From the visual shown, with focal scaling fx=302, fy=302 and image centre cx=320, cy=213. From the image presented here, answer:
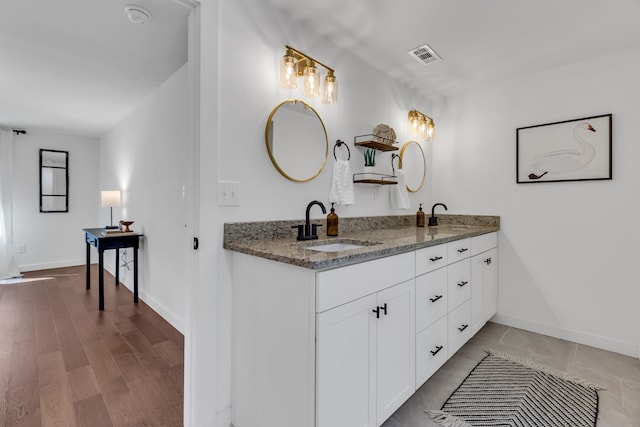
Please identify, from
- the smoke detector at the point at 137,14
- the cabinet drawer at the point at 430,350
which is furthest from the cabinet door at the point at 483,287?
the smoke detector at the point at 137,14

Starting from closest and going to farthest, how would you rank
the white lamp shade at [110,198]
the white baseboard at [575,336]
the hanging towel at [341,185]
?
the hanging towel at [341,185]
the white baseboard at [575,336]
the white lamp shade at [110,198]

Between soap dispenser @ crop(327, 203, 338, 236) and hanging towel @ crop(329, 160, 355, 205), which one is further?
hanging towel @ crop(329, 160, 355, 205)

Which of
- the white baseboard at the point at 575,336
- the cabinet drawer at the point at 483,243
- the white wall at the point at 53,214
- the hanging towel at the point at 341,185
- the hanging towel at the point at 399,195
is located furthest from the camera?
the white wall at the point at 53,214

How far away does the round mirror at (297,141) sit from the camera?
1.77m

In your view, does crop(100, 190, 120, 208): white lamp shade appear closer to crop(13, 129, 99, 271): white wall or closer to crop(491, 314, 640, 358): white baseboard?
crop(13, 129, 99, 271): white wall

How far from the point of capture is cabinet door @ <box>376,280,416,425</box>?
1.39 m

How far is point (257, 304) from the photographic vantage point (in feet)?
4.50

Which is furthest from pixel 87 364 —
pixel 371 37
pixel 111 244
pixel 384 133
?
pixel 371 37

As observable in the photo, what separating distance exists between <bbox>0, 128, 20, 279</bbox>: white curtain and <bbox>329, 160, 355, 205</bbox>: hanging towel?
523cm

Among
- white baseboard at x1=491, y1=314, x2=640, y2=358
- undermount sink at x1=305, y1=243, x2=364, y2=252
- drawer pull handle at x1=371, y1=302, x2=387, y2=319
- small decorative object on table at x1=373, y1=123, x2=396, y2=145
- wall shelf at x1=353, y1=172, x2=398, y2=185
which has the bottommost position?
white baseboard at x1=491, y1=314, x2=640, y2=358

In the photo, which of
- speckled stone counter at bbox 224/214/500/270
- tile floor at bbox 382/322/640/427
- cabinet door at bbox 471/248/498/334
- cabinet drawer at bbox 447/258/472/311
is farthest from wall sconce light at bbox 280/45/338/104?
tile floor at bbox 382/322/640/427

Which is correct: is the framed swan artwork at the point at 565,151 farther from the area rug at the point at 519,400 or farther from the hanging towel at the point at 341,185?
the hanging towel at the point at 341,185

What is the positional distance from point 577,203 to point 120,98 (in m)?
4.52

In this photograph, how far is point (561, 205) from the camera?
2.52 metres
